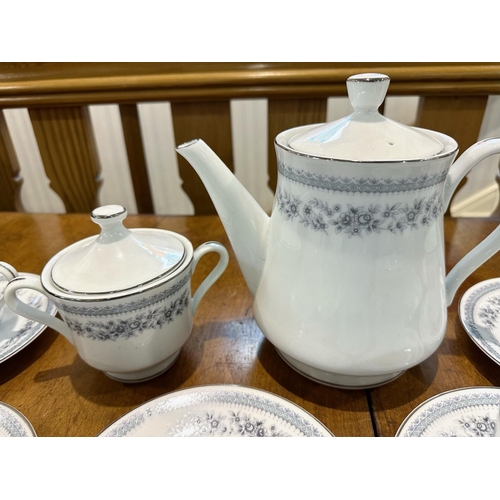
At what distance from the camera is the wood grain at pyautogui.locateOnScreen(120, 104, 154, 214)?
90cm

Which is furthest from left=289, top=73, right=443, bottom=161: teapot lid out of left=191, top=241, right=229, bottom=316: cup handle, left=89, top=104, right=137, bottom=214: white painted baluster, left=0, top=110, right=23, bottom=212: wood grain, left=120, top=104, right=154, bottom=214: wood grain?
left=89, top=104, right=137, bottom=214: white painted baluster

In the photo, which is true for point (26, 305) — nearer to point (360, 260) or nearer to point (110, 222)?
point (110, 222)

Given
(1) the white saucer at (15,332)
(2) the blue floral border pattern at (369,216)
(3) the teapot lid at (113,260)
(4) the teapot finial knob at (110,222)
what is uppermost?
(2) the blue floral border pattern at (369,216)

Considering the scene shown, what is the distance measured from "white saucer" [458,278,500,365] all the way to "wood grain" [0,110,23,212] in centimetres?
99

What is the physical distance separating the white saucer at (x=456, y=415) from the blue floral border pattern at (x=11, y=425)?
0.30 m

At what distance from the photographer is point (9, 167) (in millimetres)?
953

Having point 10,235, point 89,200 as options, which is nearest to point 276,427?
point 10,235

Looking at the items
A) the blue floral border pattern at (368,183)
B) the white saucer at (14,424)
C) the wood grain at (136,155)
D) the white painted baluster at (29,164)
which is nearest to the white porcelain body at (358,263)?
the blue floral border pattern at (368,183)

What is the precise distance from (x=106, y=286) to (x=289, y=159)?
0.18m

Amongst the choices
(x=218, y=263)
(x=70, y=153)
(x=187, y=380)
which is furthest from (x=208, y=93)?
(x=187, y=380)

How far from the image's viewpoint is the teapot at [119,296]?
0.33 m

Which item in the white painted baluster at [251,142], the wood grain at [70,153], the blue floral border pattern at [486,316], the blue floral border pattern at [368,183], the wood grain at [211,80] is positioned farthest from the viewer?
the white painted baluster at [251,142]

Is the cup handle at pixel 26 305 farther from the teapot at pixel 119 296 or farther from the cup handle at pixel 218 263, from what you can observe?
the cup handle at pixel 218 263

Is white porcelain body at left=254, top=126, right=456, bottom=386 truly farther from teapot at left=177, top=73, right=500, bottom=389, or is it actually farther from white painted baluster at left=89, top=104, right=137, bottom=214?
white painted baluster at left=89, top=104, right=137, bottom=214
